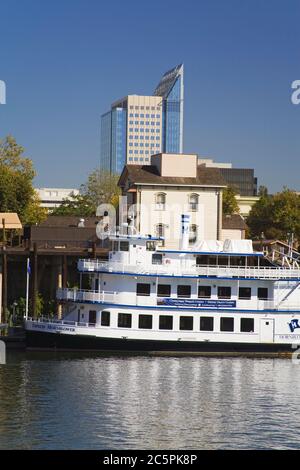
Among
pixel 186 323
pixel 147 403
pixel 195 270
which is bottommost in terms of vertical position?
pixel 147 403

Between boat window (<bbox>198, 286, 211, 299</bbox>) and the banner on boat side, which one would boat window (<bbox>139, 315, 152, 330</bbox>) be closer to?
the banner on boat side

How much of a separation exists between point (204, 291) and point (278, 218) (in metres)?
38.9

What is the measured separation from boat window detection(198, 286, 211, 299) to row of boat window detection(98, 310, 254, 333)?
1.26 metres

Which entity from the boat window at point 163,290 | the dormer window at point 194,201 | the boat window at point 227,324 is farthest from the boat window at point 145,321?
the dormer window at point 194,201

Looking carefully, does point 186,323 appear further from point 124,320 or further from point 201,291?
point 124,320

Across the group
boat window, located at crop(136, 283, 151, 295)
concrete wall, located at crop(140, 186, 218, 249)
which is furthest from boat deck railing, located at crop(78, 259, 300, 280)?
concrete wall, located at crop(140, 186, 218, 249)

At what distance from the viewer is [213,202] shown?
71.5 m

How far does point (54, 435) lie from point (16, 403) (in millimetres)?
5301

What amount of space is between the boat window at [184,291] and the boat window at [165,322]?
1405 millimetres

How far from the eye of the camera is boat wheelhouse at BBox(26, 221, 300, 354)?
52.8 meters

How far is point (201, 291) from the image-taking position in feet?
177

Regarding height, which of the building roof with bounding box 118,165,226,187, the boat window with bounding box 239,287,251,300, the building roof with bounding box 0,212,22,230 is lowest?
the boat window with bounding box 239,287,251,300

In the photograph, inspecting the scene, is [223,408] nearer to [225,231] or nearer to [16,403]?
[16,403]


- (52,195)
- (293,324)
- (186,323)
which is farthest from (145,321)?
(52,195)
